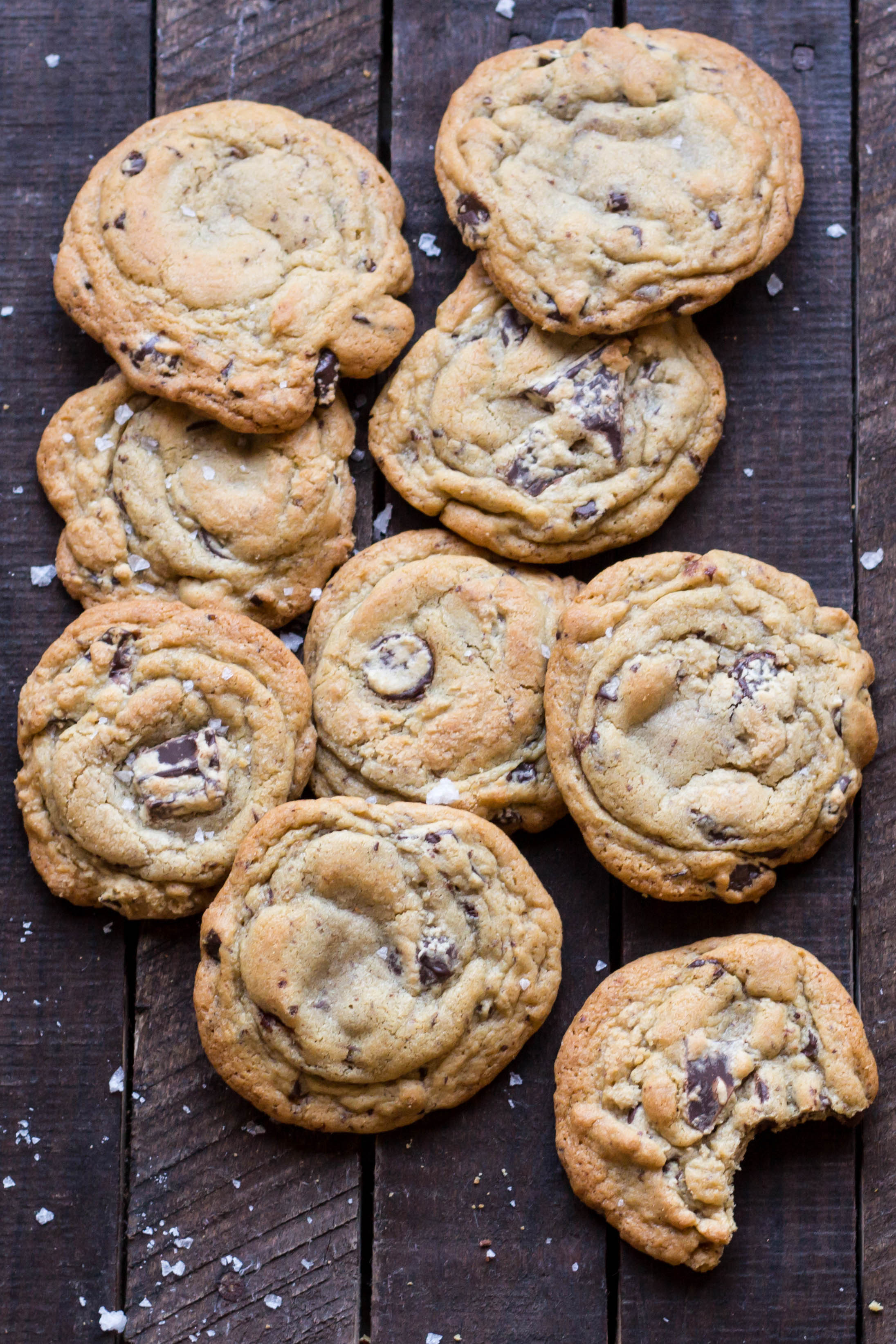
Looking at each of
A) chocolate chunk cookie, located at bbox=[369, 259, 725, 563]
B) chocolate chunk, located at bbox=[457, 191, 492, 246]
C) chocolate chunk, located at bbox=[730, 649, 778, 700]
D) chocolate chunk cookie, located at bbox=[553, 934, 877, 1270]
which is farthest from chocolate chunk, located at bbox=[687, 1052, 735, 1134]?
chocolate chunk, located at bbox=[457, 191, 492, 246]

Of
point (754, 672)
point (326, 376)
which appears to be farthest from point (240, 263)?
point (754, 672)

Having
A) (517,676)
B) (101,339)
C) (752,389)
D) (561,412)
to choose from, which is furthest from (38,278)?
(752,389)

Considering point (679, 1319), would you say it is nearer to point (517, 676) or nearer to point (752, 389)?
point (517, 676)

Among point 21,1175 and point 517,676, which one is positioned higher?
point 517,676

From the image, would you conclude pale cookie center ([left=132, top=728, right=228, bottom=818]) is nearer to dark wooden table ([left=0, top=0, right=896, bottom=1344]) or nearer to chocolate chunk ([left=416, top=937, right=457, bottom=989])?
dark wooden table ([left=0, top=0, right=896, bottom=1344])

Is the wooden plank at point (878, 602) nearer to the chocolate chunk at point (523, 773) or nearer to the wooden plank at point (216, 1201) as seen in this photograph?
the chocolate chunk at point (523, 773)

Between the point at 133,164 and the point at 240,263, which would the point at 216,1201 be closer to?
the point at 240,263
